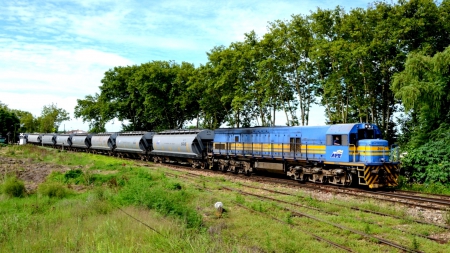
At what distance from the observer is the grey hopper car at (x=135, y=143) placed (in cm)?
4159

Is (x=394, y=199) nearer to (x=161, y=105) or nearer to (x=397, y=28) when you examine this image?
(x=397, y=28)

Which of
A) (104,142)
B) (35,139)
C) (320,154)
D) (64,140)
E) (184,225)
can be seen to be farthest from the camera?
(35,139)

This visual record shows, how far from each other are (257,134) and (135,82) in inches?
1471

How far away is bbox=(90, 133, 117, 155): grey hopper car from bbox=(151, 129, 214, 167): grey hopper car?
12.7 m

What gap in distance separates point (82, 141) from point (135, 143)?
812 inches

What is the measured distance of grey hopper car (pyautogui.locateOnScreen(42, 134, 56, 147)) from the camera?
233 ft

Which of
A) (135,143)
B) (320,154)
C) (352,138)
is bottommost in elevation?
(320,154)

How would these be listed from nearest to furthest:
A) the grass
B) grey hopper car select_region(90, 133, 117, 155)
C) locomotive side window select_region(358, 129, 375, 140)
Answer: the grass
locomotive side window select_region(358, 129, 375, 140)
grey hopper car select_region(90, 133, 117, 155)

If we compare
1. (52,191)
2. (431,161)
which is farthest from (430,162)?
(52,191)

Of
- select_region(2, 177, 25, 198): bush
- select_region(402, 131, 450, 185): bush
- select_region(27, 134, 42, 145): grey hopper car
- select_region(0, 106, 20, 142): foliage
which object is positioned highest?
select_region(0, 106, 20, 142): foliage

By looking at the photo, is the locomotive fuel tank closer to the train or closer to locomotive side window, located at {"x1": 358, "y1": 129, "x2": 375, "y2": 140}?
the train

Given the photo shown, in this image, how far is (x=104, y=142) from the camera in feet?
166

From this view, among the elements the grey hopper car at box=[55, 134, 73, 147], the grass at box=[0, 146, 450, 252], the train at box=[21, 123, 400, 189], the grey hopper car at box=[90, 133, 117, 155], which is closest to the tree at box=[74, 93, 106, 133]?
the grey hopper car at box=[55, 134, 73, 147]

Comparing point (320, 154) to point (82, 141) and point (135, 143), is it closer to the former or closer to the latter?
point (135, 143)
